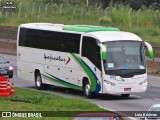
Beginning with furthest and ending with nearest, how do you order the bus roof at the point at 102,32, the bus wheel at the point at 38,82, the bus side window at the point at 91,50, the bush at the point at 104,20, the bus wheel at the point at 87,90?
the bush at the point at 104,20
the bus wheel at the point at 38,82
the bus wheel at the point at 87,90
the bus roof at the point at 102,32
the bus side window at the point at 91,50

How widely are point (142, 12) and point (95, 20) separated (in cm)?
453

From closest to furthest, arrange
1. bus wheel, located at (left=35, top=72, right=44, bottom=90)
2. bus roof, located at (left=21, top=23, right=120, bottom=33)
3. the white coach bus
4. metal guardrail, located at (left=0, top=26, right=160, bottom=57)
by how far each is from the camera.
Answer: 1. the white coach bus
2. bus roof, located at (left=21, top=23, right=120, bottom=33)
3. bus wheel, located at (left=35, top=72, right=44, bottom=90)
4. metal guardrail, located at (left=0, top=26, right=160, bottom=57)

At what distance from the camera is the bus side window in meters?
33.9

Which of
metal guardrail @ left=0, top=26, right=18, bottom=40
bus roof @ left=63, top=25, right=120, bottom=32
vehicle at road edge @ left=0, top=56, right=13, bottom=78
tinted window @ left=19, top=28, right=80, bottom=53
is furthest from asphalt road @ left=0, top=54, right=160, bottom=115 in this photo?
metal guardrail @ left=0, top=26, right=18, bottom=40

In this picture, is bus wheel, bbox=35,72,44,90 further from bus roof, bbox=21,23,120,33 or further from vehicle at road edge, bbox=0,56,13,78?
vehicle at road edge, bbox=0,56,13,78

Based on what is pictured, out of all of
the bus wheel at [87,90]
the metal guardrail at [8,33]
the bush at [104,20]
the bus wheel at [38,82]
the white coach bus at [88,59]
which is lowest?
the metal guardrail at [8,33]

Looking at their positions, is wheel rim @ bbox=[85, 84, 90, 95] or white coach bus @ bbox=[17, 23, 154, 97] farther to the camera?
wheel rim @ bbox=[85, 84, 90, 95]

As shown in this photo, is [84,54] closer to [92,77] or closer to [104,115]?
[92,77]

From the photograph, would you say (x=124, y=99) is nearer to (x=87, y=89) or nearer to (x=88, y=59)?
(x=87, y=89)

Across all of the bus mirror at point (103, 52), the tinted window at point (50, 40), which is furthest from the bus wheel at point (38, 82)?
the bus mirror at point (103, 52)

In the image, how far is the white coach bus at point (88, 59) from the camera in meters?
33.6

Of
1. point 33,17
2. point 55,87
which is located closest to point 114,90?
point 55,87

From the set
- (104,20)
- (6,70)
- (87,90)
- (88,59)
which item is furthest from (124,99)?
(104,20)

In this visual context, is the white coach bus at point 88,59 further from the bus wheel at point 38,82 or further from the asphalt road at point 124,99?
the asphalt road at point 124,99
